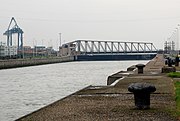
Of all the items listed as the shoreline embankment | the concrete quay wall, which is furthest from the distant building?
the shoreline embankment

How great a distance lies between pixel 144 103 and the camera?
42.3 feet

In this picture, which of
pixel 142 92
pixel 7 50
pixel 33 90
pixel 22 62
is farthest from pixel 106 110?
pixel 7 50

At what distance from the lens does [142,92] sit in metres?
12.5

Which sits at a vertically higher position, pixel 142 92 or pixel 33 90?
pixel 142 92

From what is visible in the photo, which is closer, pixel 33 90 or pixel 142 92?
pixel 142 92

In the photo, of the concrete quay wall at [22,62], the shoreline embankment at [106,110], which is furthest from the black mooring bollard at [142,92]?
the concrete quay wall at [22,62]

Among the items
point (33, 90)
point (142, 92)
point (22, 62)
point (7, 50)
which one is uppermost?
point (7, 50)

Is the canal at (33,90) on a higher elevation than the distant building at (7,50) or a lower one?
lower

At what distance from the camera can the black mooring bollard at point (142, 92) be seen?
492 inches

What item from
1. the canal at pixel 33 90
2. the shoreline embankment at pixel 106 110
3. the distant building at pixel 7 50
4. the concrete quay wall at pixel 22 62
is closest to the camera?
the shoreline embankment at pixel 106 110

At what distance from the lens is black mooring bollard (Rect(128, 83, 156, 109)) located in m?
12.5

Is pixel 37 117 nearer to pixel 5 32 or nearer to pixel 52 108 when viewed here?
pixel 52 108

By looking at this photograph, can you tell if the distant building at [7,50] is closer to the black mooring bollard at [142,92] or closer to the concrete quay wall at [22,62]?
the concrete quay wall at [22,62]

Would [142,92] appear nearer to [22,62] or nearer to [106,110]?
[106,110]
